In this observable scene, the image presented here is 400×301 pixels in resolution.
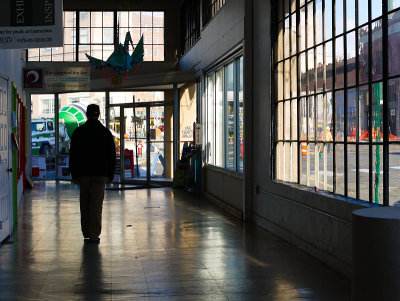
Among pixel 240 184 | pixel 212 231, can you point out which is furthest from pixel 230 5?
pixel 212 231

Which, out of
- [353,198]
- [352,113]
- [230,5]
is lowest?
[353,198]

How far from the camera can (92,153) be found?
8.59 metres

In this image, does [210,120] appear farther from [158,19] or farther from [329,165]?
[329,165]

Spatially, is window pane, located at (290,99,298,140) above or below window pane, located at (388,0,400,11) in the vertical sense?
below

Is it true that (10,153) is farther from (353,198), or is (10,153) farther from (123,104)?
(123,104)

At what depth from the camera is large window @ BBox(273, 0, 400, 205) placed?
569 cm

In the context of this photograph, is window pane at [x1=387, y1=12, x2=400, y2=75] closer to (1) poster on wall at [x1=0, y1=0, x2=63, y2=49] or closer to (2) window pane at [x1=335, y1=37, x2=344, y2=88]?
(2) window pane at [x1=335, y1=37, x2=344, y2=88]

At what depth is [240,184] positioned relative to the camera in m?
11.0

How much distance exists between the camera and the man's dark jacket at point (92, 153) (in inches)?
338

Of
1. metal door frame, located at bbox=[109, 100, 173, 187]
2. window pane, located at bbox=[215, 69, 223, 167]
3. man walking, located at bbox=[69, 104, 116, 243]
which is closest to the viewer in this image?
man walking, located at bbox=[69, 104, 116, 243]

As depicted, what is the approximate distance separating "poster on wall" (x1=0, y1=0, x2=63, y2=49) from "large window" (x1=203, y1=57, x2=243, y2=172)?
510 cm

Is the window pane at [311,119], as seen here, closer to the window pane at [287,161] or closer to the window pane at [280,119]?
the window pane at [287,161]

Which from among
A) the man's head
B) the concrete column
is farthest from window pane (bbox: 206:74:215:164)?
the concrete column

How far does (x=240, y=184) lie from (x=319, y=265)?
169 inches
